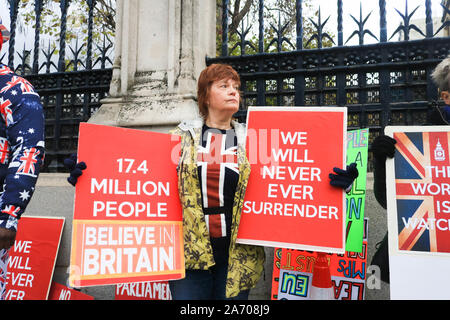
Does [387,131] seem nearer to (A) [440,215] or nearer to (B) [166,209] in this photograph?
(A) [440,215]

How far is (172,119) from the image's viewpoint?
11.4 ft

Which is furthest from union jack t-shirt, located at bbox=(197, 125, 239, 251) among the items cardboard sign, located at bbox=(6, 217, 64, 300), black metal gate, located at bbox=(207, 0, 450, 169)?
cardboard sign, located at bbox=(6, 217, 64, 300)

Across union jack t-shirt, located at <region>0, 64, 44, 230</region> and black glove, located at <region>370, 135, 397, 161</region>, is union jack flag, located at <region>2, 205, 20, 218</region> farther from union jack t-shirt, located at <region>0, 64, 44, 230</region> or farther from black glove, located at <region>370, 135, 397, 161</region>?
black glove, located at <region>370, 135, 397, 161</region>

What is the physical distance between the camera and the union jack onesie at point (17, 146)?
163cm

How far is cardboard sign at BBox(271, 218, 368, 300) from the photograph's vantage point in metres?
2.73

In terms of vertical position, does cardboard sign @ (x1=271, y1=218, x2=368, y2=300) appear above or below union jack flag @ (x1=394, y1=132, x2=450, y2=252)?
below

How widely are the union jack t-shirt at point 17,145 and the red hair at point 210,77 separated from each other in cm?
88

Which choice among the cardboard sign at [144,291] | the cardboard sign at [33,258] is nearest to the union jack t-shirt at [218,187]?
the cardboard sign at [144,291]

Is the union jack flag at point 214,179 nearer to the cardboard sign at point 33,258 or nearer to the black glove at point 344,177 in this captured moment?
the black glove at point 344,177

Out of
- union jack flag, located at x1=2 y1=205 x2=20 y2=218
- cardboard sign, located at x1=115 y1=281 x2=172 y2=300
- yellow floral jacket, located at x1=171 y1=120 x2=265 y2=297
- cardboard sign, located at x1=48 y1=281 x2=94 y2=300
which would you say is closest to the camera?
union jack flag, located at x1=2 y1=205 x2=20 y2=218

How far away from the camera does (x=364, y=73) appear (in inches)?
133

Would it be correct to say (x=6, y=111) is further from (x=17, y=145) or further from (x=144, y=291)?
(x=144, y=291)

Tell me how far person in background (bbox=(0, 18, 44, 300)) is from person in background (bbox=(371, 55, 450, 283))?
1.85m

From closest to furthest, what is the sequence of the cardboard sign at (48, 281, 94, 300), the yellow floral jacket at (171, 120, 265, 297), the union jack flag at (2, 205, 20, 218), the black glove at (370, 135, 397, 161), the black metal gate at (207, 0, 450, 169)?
the union jack flag at (2, 205, 20, 218), the yellow floral jacket at (171, 120, 265, 297), the black glove at (370, 135, 397, 161), the black metal gate at (207, 0, 450, 169), the cardboard sign at (48, 281, 94, 300)
